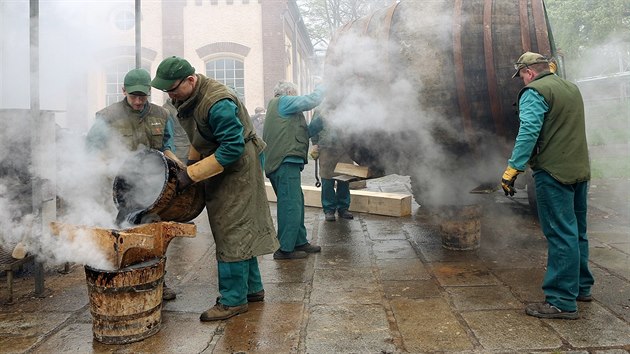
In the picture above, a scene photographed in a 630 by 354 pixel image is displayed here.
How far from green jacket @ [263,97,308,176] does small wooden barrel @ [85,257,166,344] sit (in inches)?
79.5

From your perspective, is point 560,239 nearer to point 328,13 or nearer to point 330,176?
point 330,176

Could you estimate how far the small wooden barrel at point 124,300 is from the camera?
3.14 meters

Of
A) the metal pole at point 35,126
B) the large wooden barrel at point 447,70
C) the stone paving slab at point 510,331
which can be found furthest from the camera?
the metal pole at point 35,126

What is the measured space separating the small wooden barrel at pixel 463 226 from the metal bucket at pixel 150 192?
2634 millimetres

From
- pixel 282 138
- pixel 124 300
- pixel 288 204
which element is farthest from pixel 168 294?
pixel 282 138

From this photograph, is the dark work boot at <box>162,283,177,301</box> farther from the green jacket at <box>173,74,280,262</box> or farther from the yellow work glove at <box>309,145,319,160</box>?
the yellow work glove at <box>309,145,319,160</box>

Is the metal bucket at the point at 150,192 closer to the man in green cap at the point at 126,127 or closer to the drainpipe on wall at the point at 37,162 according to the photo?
the man in green cap at the point at 126,127

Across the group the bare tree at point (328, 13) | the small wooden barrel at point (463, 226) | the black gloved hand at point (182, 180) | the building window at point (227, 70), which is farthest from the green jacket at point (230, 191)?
the bare tree at point (328, 13)

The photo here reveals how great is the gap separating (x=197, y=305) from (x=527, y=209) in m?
5.20

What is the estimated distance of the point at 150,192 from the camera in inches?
145

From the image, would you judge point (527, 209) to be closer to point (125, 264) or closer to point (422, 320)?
point (422, 320)

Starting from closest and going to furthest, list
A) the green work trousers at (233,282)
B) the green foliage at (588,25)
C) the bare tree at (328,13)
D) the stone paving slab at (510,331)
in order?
the stone paving slab at (510,331), the green work trousers at (233,282), the green foliage at (588,25), the bare tree at (328,13)

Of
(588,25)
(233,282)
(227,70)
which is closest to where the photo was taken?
(233,282)

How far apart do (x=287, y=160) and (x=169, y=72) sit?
1938mm
